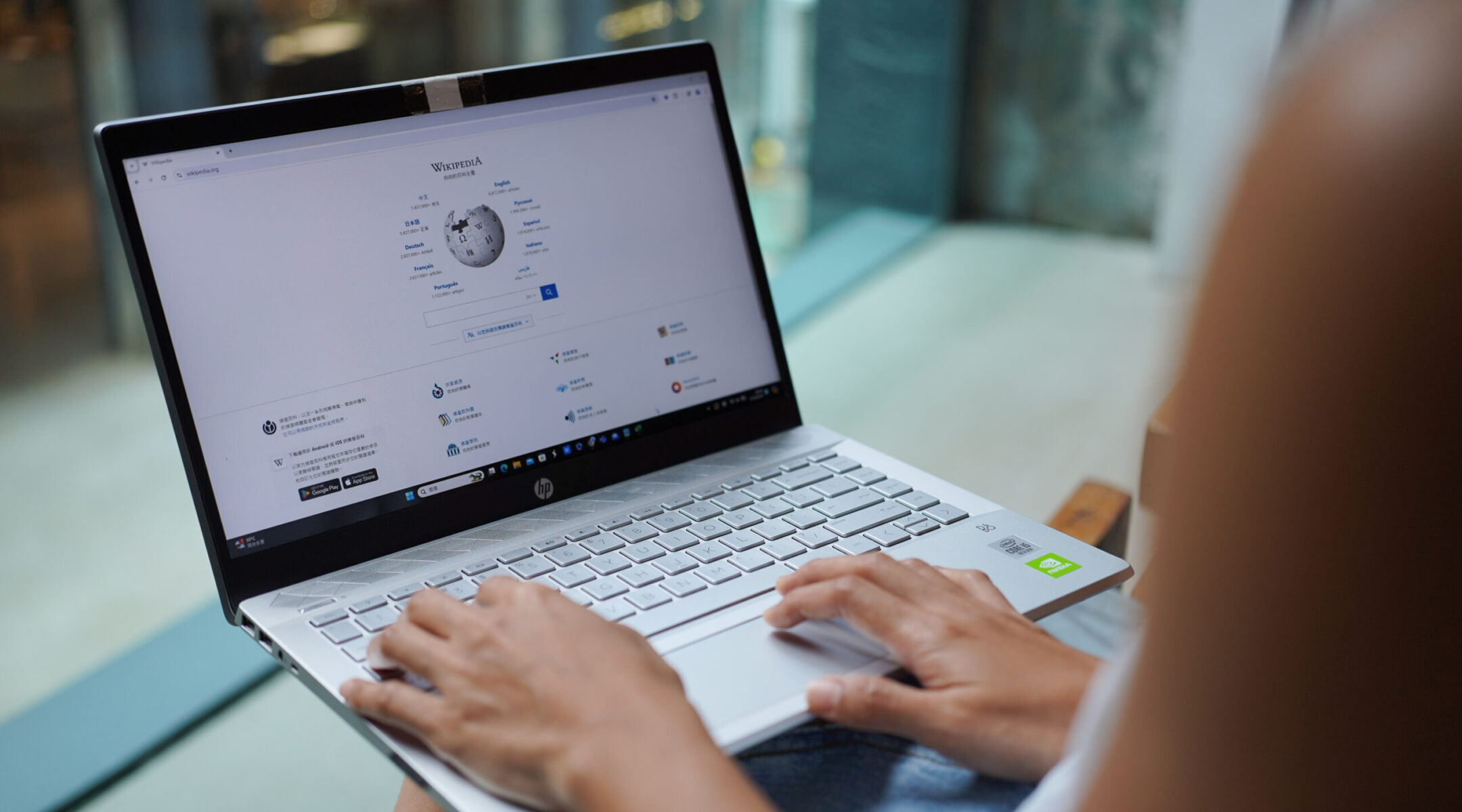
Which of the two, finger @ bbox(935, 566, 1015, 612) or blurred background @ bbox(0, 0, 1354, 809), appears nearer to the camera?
finger @ bbox(935, 566, 1015, 612)

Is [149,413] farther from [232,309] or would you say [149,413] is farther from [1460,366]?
[1460,366]

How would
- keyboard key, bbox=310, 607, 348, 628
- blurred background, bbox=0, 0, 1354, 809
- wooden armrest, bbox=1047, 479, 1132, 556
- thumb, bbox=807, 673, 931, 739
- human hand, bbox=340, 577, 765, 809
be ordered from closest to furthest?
human hand, bbox=340, 577, 765, 809, thumb, bbox=807, 673, 931, 739, keyboard key, bbox=310, 607, 348, 628, wooden armrest, bbox=1047, 479, 1132, 556, blurred background, bbox=0, 0, 1354, 809

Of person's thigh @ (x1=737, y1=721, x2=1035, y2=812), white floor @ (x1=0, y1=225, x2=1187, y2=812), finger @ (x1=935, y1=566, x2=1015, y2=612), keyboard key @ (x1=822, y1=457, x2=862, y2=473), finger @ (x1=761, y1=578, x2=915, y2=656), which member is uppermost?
finger @ (x1=761, y1=578, x2=915, y2=656)

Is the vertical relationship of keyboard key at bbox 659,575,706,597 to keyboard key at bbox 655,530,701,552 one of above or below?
below

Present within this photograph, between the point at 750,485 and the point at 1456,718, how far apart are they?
569 mm

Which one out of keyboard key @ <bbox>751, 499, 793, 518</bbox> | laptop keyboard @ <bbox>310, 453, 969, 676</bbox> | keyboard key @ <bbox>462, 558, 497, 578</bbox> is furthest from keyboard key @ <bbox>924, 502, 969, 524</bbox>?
keyboard key @ <bbox>462, 558, 497, 578</bbox>

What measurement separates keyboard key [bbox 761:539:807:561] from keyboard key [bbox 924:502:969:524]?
0.11 metres

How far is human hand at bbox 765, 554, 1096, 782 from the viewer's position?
0.59m

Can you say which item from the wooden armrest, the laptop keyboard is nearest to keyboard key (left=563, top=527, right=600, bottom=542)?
the laptop keyboard

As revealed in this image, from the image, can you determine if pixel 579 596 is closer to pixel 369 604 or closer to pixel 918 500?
pixel 369 604

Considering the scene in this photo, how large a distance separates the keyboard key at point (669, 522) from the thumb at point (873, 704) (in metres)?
0.23

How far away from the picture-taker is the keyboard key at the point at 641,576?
731mm

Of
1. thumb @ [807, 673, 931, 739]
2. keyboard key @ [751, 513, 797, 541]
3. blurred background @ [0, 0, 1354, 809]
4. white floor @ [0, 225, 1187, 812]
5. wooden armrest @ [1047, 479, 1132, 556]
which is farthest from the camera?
blurred background @ [0, 0, 1354, 809]

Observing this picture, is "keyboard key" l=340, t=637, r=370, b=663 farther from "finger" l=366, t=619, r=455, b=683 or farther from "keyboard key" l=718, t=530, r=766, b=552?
"keyboard key" l=718, t=530, r=766, b=552
